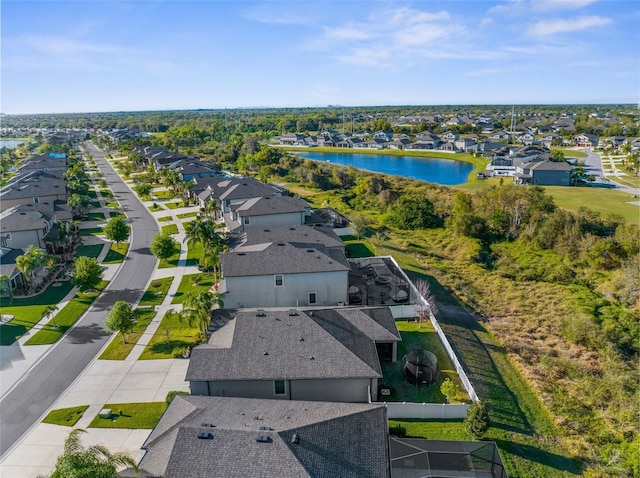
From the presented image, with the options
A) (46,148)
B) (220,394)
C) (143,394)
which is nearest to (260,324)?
(220,394)

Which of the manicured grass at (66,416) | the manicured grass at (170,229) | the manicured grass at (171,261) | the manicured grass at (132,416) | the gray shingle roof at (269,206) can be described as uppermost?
the gray shingle roof at (269,206)

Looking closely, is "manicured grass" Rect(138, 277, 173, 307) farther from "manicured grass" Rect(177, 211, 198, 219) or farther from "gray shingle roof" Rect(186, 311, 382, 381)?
"manicured grass" Rect(177, 211, 198, 219)

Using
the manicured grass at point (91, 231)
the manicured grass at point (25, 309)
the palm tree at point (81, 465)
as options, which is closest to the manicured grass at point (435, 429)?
the palm tree at point (81, 465)

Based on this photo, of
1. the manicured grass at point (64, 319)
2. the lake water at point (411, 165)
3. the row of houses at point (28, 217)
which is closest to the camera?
the manicured grass at point (64, 319)

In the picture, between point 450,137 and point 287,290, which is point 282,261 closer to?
point 287,290

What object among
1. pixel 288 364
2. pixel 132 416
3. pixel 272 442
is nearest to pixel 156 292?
pixel 132 416

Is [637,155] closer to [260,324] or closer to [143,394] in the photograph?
[260,324]

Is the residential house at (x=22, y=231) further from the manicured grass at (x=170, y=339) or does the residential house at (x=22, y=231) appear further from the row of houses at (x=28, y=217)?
the manicured grass at (x=170, y=339)

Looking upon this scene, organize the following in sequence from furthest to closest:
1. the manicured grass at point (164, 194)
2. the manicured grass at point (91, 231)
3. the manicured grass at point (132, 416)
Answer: the manicured grass at point (164, 194) → the manicured grass at point (91, 231) → the manicured grass at point (132, 416)
